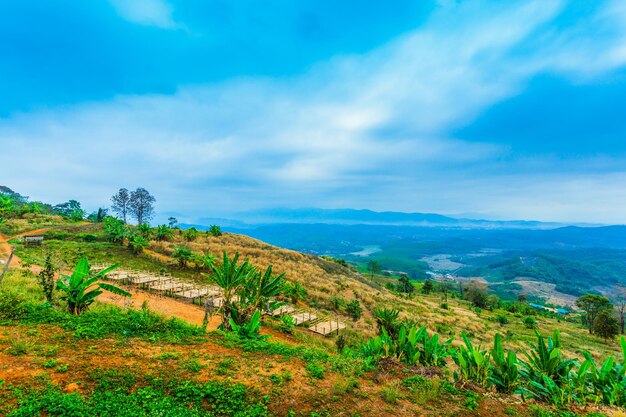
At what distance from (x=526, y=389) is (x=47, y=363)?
10.5m

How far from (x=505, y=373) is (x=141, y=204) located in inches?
3364

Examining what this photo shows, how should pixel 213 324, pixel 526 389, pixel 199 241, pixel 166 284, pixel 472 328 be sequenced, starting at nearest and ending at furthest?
pixel 526 389
pixel 213 324
pixel 166 284
pixel 472 328
pixel 199 241

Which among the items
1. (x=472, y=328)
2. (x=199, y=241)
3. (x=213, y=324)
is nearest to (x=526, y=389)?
(x=213, y=324)

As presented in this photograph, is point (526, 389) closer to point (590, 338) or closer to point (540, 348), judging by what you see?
point (540, 348)

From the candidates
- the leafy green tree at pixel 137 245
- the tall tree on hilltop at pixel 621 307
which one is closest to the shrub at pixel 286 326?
the leafy green tree at pixel 137 245

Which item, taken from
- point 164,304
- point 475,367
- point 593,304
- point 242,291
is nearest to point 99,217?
point 164,304

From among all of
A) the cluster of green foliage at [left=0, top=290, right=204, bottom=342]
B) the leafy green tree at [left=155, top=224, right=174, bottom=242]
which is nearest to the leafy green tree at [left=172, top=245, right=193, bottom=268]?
the leafy green tree at [left=155, top=224, right=174, bottom=242]

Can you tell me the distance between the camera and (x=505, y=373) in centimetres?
725

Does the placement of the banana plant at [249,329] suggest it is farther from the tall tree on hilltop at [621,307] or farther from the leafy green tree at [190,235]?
the tall tree on hilltop at [621,307]

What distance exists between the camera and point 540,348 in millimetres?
7445

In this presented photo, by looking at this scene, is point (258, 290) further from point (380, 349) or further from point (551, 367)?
point (551, 367)

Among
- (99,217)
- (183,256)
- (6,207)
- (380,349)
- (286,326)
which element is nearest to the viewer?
(380,349)

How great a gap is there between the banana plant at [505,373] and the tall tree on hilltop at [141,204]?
8322cm

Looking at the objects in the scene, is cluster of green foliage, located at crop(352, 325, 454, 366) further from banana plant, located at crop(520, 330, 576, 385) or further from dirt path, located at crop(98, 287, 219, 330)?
dirt path, located at crop(98, 287, 219, 330)
